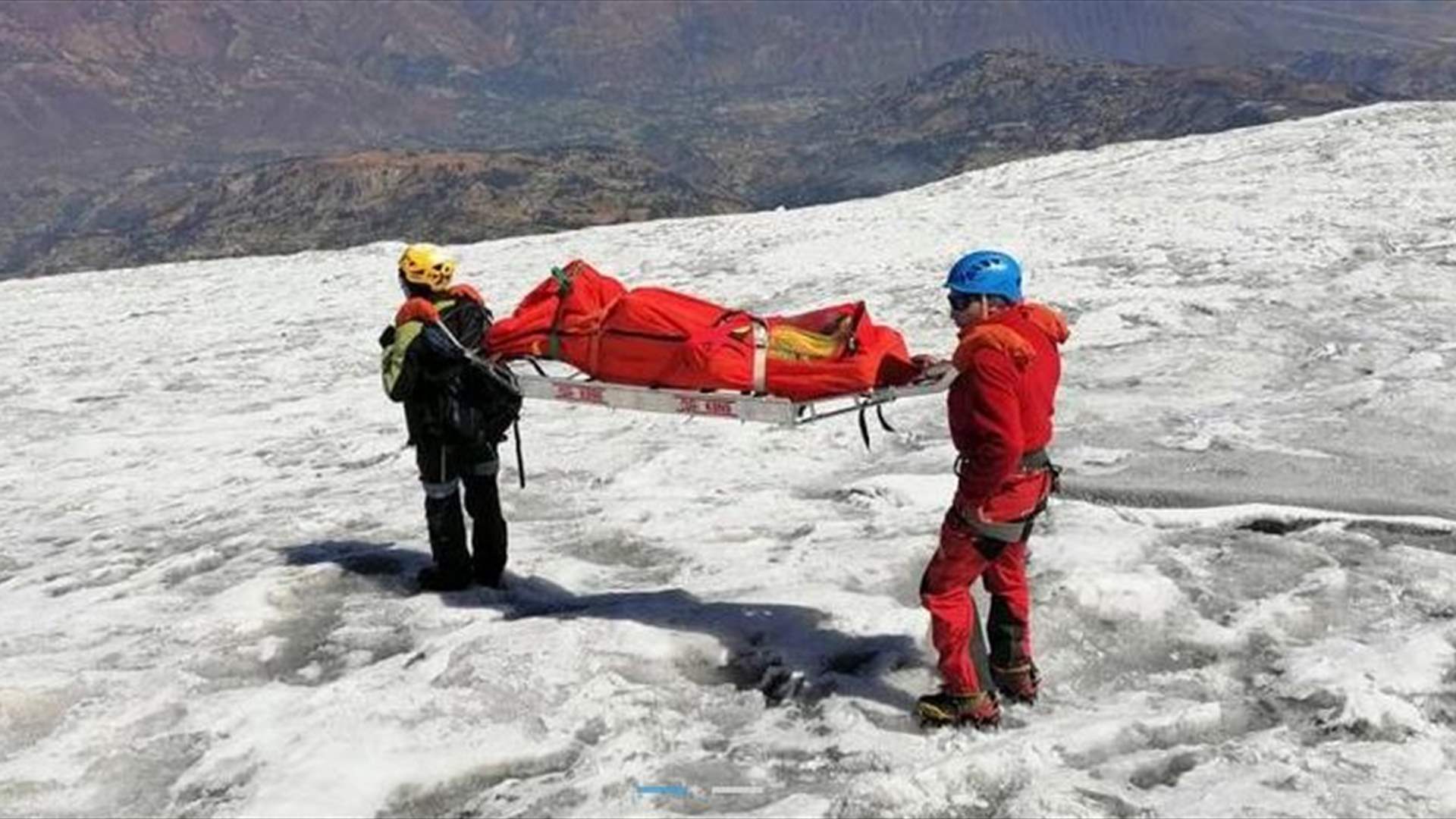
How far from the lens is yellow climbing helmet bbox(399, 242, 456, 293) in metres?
7.68

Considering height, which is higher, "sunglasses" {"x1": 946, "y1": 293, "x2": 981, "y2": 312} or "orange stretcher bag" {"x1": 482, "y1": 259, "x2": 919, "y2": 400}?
"sunglasses" {"x1": 946, "y1": 293, "x2": 981, "y2": 312}

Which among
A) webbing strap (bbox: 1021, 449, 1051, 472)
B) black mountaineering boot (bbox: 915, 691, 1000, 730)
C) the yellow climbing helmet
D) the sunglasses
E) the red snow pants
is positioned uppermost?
the yellow climbing helmet

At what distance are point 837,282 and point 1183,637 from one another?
12900mm

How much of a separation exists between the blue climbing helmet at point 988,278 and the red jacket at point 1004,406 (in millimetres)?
109

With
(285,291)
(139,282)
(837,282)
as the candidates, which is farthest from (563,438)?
(139,282)

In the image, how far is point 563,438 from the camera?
12617 mm

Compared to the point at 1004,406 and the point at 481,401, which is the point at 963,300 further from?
the point at 481,401

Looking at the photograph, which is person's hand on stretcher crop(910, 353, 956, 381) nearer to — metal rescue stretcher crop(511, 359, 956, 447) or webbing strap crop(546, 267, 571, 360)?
metal rescue stretcher crop(511, 359, 956, 447)

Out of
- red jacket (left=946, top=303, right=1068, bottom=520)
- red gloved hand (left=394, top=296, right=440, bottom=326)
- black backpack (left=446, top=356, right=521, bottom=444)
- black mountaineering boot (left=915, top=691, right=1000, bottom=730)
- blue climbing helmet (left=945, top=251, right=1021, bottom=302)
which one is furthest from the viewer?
black backpack (left=446, top=356, right=521, bottom=444)

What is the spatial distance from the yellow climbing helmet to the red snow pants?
352 cm

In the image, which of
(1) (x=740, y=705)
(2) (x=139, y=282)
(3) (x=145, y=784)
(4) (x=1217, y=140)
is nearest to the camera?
(3) (x=145, y=784)

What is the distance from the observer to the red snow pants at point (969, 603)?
600 centimetres

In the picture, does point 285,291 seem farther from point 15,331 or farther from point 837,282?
point 837,282

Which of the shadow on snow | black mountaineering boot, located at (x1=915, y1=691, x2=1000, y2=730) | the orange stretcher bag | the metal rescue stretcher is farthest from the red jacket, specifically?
the shadow on snow
